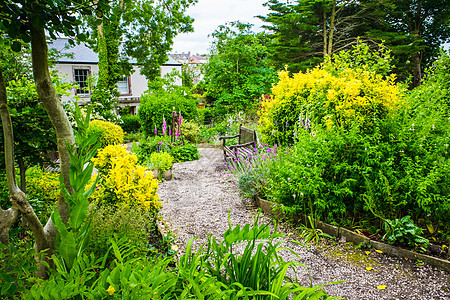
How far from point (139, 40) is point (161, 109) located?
22.8 feet

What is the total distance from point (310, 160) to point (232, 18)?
15741mm

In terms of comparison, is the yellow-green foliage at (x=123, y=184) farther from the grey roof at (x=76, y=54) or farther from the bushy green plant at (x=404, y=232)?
the grey roof at (x=76, y=54)

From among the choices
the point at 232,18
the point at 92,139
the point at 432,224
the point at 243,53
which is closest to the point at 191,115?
the point at 243,53

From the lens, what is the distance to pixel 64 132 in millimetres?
1616

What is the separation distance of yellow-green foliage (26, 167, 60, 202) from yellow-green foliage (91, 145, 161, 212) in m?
0.77

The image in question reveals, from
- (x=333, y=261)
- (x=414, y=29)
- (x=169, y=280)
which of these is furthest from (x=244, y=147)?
(x=414, y=29)

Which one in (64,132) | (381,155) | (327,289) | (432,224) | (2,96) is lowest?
(327,289)

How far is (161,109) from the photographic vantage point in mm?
10844

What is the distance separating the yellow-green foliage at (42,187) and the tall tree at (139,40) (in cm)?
976

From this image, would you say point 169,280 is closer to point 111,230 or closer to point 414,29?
point 111,230

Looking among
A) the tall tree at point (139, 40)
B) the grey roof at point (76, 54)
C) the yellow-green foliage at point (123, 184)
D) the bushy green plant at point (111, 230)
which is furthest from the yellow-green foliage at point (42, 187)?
the grey roof at point (76, 54)

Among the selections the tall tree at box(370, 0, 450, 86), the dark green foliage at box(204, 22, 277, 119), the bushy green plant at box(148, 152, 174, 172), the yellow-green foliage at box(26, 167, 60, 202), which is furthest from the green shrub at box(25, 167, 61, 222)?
the tall tree at box(370, 0, 450, 86)

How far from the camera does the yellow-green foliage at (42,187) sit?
333cm

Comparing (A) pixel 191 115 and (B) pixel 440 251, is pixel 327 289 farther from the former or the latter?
(A) pixel 191 115
